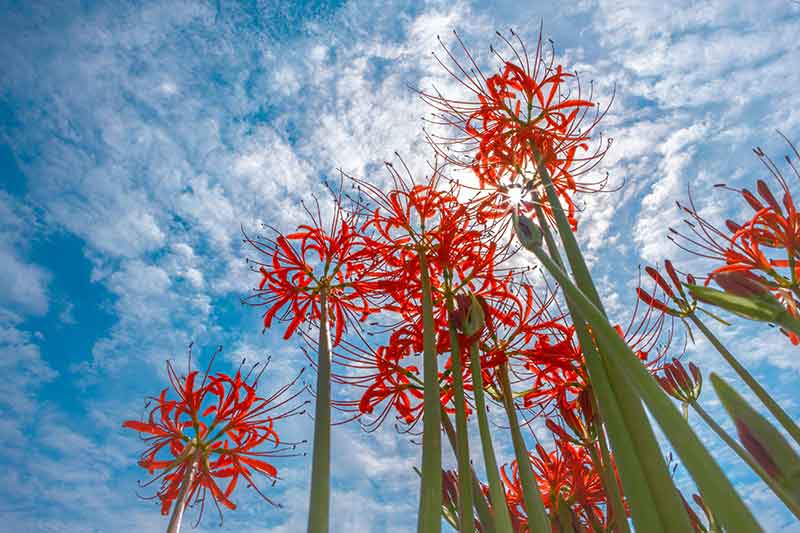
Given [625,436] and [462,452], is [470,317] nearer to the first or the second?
[462,452]

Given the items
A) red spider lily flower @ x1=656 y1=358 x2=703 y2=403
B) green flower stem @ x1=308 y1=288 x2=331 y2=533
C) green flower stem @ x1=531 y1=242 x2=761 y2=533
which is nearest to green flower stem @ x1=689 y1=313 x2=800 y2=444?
red spider lily flower @ x1=656 y1=358 x2=703 y2=403

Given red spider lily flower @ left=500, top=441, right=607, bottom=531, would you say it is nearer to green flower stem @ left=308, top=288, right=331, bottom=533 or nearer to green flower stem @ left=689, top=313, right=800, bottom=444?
green flower stem @ left=689, top=313, right=800, bottom=444

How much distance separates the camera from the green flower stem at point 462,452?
1.48 metres

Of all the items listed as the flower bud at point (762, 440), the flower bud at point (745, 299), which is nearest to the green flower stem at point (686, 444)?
the flower bud at point (762, 440)

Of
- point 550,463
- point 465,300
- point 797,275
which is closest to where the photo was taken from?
point 797,275

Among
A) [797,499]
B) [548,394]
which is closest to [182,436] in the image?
[548,394]

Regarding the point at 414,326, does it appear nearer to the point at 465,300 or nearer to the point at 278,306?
the point at 465,300

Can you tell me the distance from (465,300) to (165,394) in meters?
1.83

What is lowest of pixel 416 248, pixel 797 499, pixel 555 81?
pixel 797 499

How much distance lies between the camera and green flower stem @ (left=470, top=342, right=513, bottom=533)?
1.41 metres

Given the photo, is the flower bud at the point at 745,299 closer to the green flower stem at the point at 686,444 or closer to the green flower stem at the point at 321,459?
the green flower stem at the point at 686,444

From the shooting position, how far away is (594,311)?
3.54 feet

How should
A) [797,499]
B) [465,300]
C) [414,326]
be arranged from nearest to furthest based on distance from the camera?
[797,499], [465,300], [414,326]

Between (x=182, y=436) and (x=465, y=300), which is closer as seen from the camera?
(x=465, y=300)
